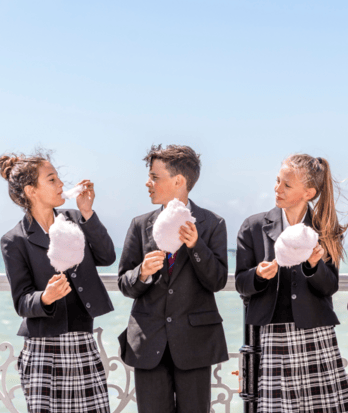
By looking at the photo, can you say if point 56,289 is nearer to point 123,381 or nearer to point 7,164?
point 7,164

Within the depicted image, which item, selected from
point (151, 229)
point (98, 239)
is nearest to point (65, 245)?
point (98, 239)

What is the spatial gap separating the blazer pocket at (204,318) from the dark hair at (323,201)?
1.99 feet

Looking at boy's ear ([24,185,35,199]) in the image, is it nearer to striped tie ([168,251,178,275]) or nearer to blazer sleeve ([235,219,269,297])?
striped tie ([168,251,178,275])

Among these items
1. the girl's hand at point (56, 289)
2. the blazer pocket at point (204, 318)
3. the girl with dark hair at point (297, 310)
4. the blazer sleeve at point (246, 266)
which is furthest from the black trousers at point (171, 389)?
the girl's hand at point (56, 289)

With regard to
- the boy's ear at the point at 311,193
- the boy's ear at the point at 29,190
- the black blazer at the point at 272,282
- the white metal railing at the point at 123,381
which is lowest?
the white metal railing at the point at 123,381

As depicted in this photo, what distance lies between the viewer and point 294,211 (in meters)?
2.58

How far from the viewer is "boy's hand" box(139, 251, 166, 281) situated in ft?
7.42

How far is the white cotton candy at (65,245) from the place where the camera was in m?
2.30

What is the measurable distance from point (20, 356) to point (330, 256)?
1.60 m

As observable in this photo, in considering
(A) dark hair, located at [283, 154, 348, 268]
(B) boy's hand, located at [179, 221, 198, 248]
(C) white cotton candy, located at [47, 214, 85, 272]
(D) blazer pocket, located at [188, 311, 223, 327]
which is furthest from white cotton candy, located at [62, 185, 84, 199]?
(A) dark hair, located at [283, 154, 348, 268]

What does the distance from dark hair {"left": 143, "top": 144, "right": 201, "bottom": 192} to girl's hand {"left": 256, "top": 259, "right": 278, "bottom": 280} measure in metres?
0.57

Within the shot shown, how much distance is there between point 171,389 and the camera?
7.98ft

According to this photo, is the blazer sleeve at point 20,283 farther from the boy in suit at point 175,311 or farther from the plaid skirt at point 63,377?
A: the boy in suit at point 175,311

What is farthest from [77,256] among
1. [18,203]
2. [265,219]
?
[265,219]
